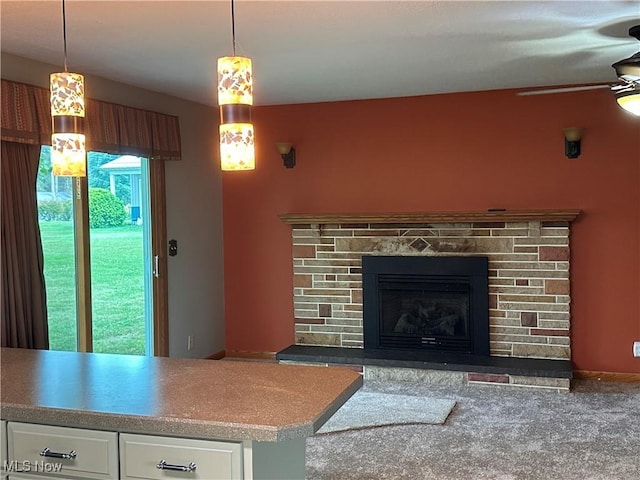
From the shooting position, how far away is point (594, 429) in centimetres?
420

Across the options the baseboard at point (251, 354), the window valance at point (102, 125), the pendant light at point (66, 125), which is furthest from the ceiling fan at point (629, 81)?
the baseboard at point (251, 354)

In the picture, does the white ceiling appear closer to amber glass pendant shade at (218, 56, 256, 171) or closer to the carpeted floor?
amber glass pendant shade at (218, 56, 256, 171)

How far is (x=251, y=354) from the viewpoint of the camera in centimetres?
Answer: 633

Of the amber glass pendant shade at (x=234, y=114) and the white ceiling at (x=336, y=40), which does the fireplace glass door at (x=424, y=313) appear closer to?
the white ceiling at (x=336, y=40)

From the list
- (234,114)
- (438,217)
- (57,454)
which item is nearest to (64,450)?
(57,454)

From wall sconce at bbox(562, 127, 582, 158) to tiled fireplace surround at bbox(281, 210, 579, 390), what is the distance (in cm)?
49

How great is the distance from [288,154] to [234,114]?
4019 mm

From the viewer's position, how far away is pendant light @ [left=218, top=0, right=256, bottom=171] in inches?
79.7

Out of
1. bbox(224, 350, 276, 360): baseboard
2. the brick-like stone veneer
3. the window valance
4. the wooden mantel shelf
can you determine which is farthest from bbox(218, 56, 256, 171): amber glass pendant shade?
bbox(224, 350, 276, 360): baseboard

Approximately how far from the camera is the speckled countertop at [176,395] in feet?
6.53

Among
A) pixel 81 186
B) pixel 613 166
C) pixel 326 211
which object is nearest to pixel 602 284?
pixel 613 166

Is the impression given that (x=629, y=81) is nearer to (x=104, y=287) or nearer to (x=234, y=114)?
(x=234, y=114)

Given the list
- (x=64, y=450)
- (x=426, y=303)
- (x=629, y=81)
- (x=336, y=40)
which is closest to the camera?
(x=64, y=450)

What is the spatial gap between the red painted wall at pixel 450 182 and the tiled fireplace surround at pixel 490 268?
0.57 feet
